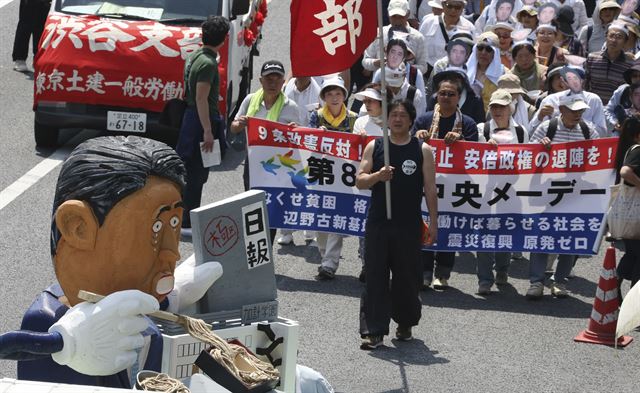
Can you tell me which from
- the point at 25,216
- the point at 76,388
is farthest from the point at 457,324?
the point at 76,388

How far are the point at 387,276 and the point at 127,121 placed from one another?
214 inches

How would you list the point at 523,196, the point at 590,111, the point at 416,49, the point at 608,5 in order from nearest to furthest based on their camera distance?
the point at 523,196 < the point at 590,111 < the point at 416,49 < the point at 608,5

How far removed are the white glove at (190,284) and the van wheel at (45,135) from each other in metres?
9.53

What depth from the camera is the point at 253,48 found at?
18.6 meters

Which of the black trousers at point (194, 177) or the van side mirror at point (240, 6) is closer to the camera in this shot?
the black trousers at point (194, 177)

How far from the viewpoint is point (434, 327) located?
10.8 meters

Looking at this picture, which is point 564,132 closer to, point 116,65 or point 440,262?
point 440,262

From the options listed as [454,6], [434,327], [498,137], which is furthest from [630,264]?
[454,6]

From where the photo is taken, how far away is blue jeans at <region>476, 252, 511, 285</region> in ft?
38.8

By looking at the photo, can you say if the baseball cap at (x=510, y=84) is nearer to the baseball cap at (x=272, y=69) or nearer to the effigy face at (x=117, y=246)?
the baseball cap at (x=272, y=69)

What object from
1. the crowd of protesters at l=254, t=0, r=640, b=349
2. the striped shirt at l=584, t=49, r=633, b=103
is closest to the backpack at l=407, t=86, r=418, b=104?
the crowd of protesters at l=254, t=0, r=640, b=349

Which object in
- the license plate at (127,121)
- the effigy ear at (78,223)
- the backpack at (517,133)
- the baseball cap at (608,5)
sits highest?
the baseball cap at (608,5)

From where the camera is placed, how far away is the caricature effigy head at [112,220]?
5.43 m

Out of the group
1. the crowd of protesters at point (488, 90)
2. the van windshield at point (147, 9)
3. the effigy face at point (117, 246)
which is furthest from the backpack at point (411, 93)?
the effigy face at point (117, 246)
